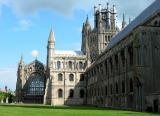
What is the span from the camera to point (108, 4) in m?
124

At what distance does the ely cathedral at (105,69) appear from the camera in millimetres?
53125

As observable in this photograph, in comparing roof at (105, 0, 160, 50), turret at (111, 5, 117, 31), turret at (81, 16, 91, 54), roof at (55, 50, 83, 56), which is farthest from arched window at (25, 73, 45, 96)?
roof at (105, 0, 160, 50)

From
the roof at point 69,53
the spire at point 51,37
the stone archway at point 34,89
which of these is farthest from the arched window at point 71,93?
the spire at point 51,37

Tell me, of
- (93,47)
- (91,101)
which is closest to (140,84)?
(91,101)

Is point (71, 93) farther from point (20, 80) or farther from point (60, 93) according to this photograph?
point (20, 80)

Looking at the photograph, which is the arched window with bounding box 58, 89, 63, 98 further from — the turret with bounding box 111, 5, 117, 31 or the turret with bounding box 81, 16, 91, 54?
the turret with bounding box 111, 5, 117, 31

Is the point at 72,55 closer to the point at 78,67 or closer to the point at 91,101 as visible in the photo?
the point at 78,67

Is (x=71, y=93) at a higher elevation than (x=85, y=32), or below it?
below

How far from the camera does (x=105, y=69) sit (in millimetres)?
83438

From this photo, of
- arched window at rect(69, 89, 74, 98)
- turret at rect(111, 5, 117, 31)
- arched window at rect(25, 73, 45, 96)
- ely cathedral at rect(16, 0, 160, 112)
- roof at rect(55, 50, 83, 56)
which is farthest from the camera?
arched window at rect(25, 73, 45, 96)

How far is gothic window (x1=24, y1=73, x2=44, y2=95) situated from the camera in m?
121

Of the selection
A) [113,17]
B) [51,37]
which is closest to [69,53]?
[51,37]

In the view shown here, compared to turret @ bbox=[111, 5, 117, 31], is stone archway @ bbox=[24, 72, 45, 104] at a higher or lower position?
lower

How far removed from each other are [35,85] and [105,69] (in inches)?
1749
